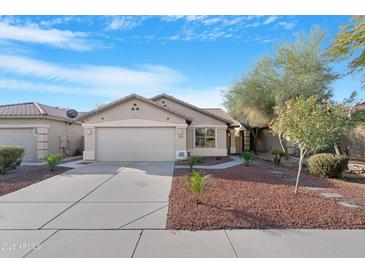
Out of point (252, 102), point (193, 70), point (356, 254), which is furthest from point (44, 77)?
point (356, 254)

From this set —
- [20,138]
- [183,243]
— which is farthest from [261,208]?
[20,138]

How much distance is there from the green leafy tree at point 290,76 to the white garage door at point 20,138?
15.5 m

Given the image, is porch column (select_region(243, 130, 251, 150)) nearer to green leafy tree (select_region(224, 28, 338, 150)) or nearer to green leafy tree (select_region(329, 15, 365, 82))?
green leafy tree (select_region(224, 28, 338, 150))

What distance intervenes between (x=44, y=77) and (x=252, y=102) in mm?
14716

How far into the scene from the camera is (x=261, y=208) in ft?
21.5

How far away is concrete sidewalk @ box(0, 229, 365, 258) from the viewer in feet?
14.0

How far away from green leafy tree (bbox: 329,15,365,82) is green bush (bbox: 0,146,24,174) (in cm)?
1540

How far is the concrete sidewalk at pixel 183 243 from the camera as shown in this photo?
427 cm

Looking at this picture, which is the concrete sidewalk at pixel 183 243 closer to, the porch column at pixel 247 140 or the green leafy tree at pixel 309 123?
the green leafy tree at pixel 309 123

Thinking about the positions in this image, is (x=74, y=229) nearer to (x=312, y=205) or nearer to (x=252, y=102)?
(x=312, y=205)

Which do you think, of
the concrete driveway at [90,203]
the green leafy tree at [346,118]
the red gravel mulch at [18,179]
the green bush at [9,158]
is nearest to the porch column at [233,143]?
the green leafy tree at [346,118]

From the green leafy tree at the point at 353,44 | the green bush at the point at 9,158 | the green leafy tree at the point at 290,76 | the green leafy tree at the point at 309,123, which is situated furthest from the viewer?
the green leafy tree at the point at 290,76

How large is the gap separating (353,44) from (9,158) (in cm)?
1606

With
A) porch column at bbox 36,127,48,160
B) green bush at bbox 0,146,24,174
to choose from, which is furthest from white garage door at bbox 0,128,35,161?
green bush at bbox 0,146,24,174
